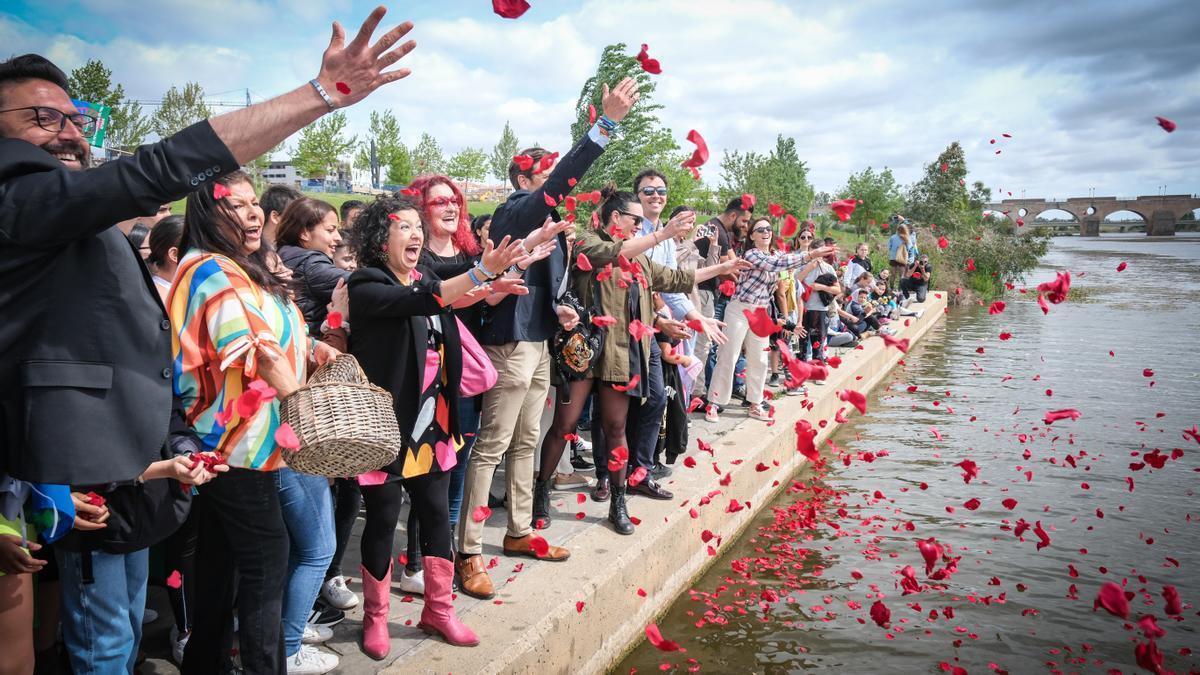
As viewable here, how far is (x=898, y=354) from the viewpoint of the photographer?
14070 mm

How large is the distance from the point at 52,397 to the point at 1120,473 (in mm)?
8961

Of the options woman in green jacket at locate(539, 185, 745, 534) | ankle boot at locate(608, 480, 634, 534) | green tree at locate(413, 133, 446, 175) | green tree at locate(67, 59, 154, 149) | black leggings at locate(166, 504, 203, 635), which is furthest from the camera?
green tree at locate(413, 133, 446, 175)

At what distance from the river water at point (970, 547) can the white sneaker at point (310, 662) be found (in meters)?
1.77

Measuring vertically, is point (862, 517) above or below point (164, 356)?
below

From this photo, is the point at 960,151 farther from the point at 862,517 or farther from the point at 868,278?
the point at 862,517

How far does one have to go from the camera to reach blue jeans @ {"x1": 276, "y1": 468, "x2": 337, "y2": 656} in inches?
114

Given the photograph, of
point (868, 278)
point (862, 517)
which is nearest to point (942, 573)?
point (862, 517)

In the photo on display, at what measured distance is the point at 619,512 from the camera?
4.70 metres

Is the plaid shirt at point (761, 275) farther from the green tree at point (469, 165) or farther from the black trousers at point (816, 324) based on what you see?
the green tree at point (469, 165)

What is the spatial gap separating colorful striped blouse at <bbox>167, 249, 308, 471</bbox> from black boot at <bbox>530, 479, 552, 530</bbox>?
7.71ft

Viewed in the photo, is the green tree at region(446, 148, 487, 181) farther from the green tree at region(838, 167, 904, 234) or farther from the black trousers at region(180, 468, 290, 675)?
the black trousers at region(180, 468, 290, 675)

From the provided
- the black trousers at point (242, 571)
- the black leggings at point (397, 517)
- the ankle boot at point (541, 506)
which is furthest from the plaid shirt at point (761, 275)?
the black trousers at point (242, 571)

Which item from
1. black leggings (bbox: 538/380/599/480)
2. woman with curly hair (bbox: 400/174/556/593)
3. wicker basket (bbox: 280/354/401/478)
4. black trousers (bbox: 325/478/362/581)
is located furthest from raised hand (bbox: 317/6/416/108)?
black leggings (bbox: 538/380/599/480)

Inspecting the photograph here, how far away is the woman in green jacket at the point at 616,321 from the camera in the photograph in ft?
15.8
